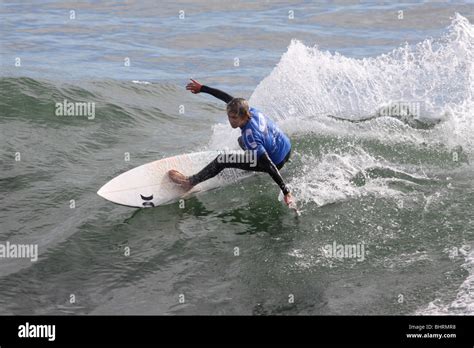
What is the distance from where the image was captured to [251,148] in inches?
375

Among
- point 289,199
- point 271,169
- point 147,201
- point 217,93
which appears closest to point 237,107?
point 271,169

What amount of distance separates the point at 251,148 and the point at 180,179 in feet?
4.69

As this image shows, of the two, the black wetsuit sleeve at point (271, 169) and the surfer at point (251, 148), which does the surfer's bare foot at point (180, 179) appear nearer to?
the surfer at point (251, 148)

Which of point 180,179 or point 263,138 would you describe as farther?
point 180,179

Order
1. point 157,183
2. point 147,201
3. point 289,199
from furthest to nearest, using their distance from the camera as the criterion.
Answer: point 157,183 < point 147,201 < point 289,199

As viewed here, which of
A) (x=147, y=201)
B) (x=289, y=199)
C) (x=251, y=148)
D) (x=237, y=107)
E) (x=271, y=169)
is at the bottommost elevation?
(x=147, y=201)

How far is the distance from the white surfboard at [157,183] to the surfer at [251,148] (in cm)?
17

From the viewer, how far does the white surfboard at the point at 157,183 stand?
10125mm

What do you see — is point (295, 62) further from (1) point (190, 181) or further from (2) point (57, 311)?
(2) point (57, 311)

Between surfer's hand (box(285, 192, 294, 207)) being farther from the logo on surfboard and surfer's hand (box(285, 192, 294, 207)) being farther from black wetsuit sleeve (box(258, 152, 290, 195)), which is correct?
the logo on surfboard

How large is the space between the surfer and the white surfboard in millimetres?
170

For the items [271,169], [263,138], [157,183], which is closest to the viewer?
[271,169]

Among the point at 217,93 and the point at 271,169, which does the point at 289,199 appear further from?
the point at 217,93

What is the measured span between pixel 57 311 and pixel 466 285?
4470 mm
